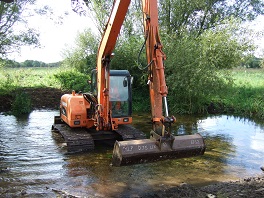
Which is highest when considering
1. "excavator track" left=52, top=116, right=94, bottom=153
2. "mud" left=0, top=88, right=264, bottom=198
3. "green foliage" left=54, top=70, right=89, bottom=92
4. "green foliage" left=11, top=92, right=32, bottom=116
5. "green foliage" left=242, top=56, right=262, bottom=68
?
"green foliage" left=242, top=56, right=262, bottom=68

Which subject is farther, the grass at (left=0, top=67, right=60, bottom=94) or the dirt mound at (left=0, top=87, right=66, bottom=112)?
the grass at (left=0, top=67, right=60, bottom=94)

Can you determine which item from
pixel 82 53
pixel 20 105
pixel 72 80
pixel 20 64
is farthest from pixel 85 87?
pixel 20 64

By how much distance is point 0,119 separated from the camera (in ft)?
40.6

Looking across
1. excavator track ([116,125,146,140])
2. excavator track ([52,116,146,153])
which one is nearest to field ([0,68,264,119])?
excavator track ([116,125,146,140])

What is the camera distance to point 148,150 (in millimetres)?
4652

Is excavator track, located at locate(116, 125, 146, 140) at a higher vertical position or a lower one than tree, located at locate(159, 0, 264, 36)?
lower

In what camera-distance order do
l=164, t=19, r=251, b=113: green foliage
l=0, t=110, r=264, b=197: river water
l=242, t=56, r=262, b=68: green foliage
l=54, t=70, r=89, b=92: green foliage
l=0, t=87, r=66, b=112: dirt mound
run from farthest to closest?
l=54, t=70, r=89, b=92: green foliage
l=242, t=56, r=262, b=68: green foliage
l=0, t=87, r=66, b=112: dirt mound
l=164, t=19, r=251, b=113: green foliage
l=0, t=110, r=264, b=197: river water

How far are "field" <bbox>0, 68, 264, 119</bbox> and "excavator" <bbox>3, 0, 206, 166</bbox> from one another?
7.50m

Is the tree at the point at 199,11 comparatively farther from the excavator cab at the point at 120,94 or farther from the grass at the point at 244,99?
the excavator cab at the point at 120,94

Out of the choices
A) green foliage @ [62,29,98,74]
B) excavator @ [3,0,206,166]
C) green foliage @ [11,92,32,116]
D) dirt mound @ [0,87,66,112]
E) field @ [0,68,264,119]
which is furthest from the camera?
green foliage @ [62,29,98,74]

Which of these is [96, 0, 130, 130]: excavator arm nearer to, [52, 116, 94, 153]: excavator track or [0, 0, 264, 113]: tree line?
[52, 116, 94, 153]: excavator track

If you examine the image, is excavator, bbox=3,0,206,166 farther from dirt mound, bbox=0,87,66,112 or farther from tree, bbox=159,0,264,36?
tree, bbox=159,0,264,36

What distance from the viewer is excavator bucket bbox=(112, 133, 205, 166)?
459 cm

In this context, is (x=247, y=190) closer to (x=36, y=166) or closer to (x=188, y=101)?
(x=36, y=166)
